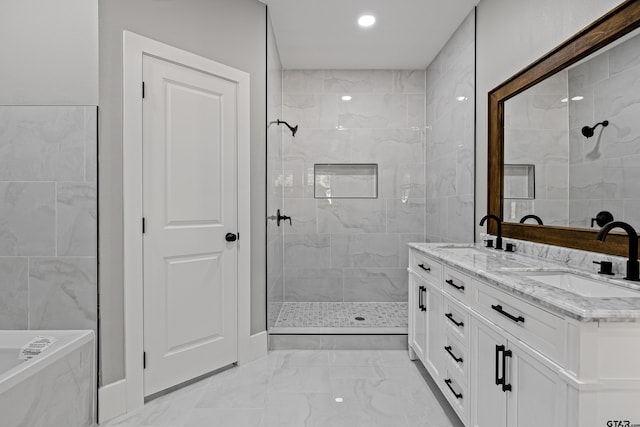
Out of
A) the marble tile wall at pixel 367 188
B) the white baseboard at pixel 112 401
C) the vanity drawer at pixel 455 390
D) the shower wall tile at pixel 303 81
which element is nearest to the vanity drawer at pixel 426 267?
the vanity drawer at pixel 455 390

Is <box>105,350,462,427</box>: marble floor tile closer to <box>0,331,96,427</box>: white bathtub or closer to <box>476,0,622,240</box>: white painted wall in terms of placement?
<box>0,331,96,427</box>: white bathtub

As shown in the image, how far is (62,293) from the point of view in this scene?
78.7 inches

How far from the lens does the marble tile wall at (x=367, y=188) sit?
4074 millimetres

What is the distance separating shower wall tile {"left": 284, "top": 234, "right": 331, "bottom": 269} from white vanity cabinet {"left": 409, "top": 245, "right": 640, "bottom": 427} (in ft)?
6.24

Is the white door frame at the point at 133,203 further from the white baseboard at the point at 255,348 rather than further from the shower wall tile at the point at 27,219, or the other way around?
the white baseboard at the point at 255,348

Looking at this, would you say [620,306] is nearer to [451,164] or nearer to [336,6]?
[451,164]

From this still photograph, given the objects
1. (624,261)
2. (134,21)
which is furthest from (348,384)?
(134,21)

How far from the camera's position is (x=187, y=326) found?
2.41 m

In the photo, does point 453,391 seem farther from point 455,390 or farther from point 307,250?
point 307,250

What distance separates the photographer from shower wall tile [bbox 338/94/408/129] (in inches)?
161

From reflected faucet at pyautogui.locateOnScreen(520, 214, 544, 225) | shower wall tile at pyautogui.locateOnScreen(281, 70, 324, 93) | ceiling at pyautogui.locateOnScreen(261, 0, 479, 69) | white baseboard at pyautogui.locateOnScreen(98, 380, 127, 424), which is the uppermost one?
ceiling at pyautogui.locateOnScreen(261, 0, 479, 69)

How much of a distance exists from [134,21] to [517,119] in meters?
2.41

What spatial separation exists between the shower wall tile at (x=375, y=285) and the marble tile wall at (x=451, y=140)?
58 centimetres

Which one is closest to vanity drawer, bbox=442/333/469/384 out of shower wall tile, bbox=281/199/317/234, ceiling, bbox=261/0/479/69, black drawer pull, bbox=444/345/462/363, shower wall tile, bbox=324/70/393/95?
black drawer pull, bbox=444/345/462/363
